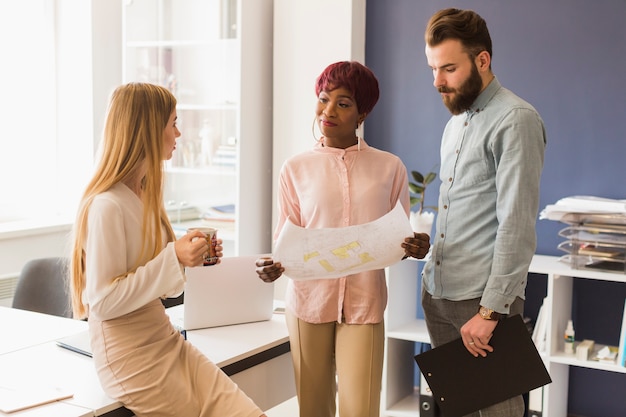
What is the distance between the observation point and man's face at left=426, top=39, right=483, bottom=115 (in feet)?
6.31

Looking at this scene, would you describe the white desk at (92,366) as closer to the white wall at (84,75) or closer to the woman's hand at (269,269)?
the woman's hand at (269,269)

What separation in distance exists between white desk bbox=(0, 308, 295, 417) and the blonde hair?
7.8 inches

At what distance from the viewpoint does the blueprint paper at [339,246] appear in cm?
192

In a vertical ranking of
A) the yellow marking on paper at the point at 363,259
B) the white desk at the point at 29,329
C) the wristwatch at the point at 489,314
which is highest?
the yellow marking on paper at the point at 363,259

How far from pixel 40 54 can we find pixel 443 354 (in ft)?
11.1

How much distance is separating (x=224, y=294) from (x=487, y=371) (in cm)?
85

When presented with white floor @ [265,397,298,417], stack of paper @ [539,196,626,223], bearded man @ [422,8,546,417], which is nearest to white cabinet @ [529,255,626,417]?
stack of paper @ [539,196,626,223]

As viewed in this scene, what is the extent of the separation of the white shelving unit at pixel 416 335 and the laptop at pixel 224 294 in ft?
4.12

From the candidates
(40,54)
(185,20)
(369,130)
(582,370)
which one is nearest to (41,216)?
(40,54)

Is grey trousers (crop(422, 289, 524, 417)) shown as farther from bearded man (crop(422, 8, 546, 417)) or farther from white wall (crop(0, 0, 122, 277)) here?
white wall (crop(0, 0, 122, 277))

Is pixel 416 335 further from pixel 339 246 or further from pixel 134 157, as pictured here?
pixel 134 157

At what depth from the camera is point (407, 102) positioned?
3842 mm

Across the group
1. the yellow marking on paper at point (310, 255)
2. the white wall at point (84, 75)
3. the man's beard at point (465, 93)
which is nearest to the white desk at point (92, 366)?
the yellow marking on paper at point (310, 255)

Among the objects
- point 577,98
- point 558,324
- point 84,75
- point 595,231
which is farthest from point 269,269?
point 84,75
